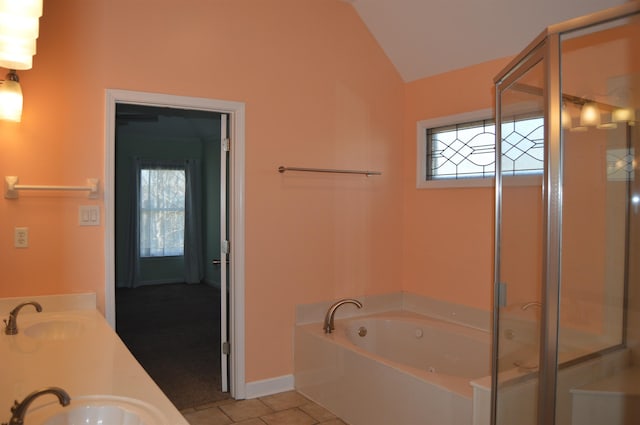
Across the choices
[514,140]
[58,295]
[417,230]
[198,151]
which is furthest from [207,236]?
[514,140]

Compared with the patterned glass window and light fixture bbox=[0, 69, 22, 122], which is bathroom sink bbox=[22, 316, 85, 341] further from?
the patterned glass window

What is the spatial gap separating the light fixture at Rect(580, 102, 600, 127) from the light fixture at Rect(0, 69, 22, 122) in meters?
2.53

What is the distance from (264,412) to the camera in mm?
3131

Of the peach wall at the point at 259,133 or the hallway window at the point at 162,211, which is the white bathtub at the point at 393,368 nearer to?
the peach wall at the point at 259,133

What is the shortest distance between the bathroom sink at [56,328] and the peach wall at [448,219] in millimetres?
2489

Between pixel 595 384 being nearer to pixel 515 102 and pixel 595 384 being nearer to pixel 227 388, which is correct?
pixel 515 102

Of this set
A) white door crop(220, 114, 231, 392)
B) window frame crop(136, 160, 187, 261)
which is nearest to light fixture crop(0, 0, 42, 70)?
white door crop(220, 114, 231, 392)

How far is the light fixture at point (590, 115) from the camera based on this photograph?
1.94 metres

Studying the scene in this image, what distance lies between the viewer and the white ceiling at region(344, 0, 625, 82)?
2.86 meters

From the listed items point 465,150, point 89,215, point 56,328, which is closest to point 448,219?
point 465,150

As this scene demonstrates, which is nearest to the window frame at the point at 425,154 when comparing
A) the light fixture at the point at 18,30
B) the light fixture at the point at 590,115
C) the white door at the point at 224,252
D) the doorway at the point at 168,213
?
the light fixture at the point at 590,115

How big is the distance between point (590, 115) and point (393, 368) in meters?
1.57

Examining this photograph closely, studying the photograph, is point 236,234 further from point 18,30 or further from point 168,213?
point 168,213

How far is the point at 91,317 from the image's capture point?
2.47 meters
